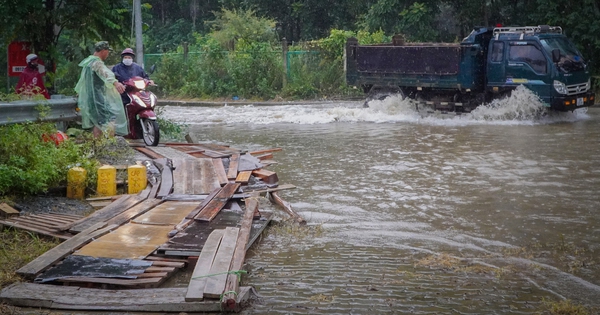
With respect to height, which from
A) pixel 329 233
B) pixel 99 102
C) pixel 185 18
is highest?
pixel 185 18

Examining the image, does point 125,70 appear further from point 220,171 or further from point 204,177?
point 204,177

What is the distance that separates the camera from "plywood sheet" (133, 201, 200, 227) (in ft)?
25.8

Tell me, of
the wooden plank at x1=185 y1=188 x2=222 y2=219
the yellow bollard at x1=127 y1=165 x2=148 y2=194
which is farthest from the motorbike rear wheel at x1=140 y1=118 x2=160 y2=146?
the wooden plank at x1=185 y1=188 x2=222 y2=219

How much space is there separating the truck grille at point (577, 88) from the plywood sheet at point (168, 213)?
1269cm

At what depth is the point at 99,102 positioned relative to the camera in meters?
12.8

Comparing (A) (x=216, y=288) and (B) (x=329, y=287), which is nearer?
(A) (x=216, y=288)

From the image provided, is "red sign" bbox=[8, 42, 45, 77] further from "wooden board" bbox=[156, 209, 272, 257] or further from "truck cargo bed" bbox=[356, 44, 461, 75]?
"truck cargo bed" bbox=[356, 44, 461, 75]

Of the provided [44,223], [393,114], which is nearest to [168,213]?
[44,223]

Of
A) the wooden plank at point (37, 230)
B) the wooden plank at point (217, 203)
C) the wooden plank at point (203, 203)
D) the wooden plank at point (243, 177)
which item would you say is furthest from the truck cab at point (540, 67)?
the wooden plank at point (37, 230)

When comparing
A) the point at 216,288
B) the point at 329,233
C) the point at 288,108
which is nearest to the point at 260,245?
the point at 329,233

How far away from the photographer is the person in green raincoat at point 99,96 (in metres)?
12.5

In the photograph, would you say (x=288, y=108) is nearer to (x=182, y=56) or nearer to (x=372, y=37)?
(x=372, y=37)

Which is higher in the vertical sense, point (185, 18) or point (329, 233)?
point (185, 18)

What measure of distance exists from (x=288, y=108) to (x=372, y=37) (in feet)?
20.3
